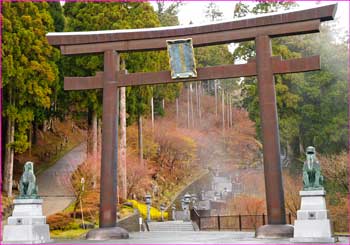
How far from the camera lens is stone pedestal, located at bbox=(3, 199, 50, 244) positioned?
10891 mm

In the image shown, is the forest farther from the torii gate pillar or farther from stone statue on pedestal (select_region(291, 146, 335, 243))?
stone statue on pedestal (select_region(291, 146, 335, 243))

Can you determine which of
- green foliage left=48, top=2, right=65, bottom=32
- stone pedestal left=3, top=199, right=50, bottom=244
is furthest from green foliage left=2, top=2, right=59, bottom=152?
stone pedestal left=3, top=199, right=50, bottom=244

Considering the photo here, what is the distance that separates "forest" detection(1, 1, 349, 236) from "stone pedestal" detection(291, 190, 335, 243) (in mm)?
9447

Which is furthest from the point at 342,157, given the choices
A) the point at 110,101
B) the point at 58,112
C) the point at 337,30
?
the point at 58,112

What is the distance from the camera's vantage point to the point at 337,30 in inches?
1116

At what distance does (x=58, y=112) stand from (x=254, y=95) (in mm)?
12671

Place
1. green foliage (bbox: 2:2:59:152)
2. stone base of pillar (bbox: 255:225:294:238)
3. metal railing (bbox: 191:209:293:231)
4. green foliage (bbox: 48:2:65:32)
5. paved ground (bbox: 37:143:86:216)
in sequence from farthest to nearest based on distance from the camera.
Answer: green foliage (bbox: 48:2:65:32)
paved ground (bbox: 37:143:86:216)
metal railing (bbox: 191:209:293:231)
green foliage (bbox: 2:2:59:152)
stone base of pillar (bbox: 255:225:294:238)

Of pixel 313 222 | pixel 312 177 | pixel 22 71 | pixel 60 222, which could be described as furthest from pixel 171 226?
pixel 313 222

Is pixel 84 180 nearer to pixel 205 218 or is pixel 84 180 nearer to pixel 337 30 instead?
pixel 205 218

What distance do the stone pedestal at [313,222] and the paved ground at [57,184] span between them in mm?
13735

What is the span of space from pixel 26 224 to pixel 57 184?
14.7 metres

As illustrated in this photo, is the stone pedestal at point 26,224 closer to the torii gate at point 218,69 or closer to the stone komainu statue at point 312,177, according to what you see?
the torii gate at point 218,69

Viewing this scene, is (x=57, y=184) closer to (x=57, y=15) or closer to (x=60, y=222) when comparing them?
(x=60, y=222)

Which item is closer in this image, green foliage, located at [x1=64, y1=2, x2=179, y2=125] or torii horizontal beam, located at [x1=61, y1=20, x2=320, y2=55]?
torii horizontal beam, located at [x1=61, y1=20, x2=320, y2=55]
